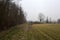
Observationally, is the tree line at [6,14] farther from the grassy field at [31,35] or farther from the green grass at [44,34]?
the green grass at [44,34]

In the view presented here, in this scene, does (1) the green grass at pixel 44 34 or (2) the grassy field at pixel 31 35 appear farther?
(1) the green grass at pixel 44 34

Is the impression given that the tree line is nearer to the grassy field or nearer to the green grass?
the grassy field

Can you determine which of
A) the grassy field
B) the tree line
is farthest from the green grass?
the tree line

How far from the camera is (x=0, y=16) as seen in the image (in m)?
36.8

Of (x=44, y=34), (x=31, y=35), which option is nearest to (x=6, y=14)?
(x=44, y=34)

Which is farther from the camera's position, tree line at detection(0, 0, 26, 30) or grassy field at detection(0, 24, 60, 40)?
tree line at detection(0, 0, 26, 30)

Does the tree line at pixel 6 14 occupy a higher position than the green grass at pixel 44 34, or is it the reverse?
the tree line at pixel 6 14

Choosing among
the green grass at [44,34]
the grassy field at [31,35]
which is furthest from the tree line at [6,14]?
the green grass at [44,34]

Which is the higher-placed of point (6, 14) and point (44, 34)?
point (6, 14)

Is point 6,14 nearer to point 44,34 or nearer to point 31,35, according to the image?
point 44,34

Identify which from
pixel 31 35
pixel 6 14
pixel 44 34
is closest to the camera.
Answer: pixel 31 35

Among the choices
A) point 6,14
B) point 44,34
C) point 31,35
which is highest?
point 6,14

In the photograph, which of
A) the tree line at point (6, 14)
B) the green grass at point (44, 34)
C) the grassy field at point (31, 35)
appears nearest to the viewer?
the grassy field at point (31, 35)

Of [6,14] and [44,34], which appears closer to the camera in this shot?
[44,34]
